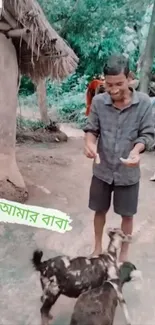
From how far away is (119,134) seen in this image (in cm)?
241

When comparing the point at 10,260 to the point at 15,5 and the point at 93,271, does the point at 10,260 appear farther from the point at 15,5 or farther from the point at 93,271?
the point at 15,5

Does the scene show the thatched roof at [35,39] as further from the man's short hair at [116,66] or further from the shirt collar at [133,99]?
the man's short hair at [116,66]

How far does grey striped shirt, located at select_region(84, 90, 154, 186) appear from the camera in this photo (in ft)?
7.82

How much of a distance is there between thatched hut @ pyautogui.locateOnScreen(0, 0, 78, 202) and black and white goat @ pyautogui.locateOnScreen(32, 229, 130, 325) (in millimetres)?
2085

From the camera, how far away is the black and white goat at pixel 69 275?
2039 millimetres

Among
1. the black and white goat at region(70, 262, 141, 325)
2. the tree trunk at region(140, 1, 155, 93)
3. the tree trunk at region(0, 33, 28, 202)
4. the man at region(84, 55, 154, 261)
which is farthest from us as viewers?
the tree trunk at region(140, 1, 155, 93)

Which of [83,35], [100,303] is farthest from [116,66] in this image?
[83,35]

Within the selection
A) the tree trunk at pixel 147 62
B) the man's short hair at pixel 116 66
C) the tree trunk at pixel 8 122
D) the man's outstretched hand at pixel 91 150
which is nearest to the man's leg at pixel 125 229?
the man's outstretched hand at pixel 91 150

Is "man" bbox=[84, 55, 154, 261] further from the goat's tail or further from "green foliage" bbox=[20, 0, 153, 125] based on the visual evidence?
"green foliage" bbox=[20, 0, 153, 125]

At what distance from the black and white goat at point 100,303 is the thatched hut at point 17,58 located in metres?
2.18

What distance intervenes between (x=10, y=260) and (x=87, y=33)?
715 cm

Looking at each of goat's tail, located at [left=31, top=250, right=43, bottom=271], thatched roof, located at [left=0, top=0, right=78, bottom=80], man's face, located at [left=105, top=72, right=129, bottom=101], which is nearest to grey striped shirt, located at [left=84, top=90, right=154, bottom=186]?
man's face, located at [left=105, top=72, right=129, bottom=101]

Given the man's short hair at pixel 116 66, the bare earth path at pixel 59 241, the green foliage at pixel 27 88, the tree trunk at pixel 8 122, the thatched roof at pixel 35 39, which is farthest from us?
the green foliage at pixel 27 88

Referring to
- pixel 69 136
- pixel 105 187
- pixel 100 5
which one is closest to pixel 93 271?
pixel 105 187
